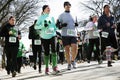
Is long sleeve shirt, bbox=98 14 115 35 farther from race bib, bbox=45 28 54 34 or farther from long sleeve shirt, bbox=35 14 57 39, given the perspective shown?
race bib, bbox=45 28 54 34

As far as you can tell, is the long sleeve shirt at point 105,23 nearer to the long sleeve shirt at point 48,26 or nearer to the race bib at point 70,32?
the race bib at point 70,32

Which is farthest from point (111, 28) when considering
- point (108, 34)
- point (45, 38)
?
point (45, 38)

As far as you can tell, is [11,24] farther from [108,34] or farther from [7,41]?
[108,34]

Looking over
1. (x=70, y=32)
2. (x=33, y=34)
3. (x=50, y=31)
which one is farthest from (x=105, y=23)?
(x=33, y=34)

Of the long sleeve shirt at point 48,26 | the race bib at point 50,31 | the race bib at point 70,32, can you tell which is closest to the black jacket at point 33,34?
the race bib at point 70,32

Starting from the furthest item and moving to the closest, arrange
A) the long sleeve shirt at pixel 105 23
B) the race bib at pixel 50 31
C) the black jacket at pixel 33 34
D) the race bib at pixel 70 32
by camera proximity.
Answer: the black jacket at pixel 33 34 → the long sleeve shirt at pixel 105 23 → the race bib at pixel 70 32 → the race bib at pixel 50 31

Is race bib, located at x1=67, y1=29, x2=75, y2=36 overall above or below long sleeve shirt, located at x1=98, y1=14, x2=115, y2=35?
below

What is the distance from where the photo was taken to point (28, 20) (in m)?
41.7

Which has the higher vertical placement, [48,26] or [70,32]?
[48,26]

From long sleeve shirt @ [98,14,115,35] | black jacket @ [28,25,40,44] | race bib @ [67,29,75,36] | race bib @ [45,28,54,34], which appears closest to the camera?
race bib @ [45,28,54,34]

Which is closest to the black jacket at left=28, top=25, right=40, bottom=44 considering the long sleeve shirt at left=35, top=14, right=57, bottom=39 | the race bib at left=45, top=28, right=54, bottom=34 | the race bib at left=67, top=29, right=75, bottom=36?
the race bib at left=67, top=29, right=75, bottom=36

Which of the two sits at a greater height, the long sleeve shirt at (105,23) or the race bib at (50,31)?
the long sleeve shirt at (105,23)

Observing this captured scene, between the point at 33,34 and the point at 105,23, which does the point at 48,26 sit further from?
the point at 33,34

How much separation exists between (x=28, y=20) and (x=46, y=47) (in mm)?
30282
